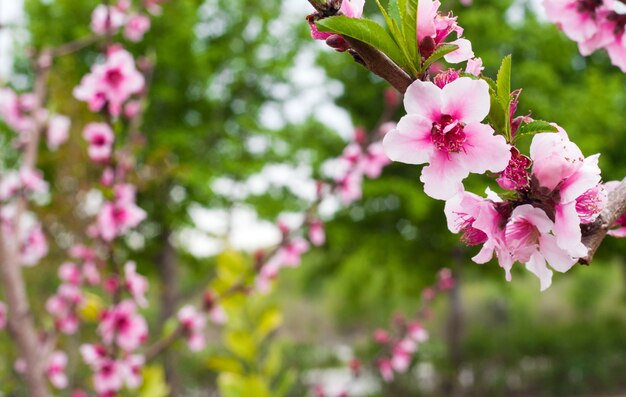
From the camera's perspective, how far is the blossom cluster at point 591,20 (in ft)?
3.07

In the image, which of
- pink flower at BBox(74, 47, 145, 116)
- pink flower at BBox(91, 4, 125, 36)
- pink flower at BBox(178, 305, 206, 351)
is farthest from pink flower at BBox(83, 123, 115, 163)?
pink flower at BBox(178, 305, 206, 351)

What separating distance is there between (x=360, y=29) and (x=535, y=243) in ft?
1.16

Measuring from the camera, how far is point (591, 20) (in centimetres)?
94

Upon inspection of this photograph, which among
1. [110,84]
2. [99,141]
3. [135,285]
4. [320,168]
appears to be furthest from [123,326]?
[320,168]

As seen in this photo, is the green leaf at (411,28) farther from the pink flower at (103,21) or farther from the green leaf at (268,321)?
the green leaf at (268,321)

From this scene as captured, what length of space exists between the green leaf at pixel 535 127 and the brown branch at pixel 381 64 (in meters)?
0.15

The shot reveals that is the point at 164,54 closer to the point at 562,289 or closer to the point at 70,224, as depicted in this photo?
the point at 70,224

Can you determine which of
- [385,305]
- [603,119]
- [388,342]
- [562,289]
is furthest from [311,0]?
[562,289]

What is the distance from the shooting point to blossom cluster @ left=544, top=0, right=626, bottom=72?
0.94 meters

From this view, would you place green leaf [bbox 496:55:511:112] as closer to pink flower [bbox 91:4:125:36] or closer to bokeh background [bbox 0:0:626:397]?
pink flower [bbox 91:4:125:36]

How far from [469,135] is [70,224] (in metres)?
6.41

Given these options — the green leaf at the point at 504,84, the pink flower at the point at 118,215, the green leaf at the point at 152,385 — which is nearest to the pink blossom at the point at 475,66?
the green leaf at the point at 504,84

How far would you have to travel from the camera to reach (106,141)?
2199 millimetres

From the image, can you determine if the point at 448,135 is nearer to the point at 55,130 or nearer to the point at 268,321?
the point at 55,130
